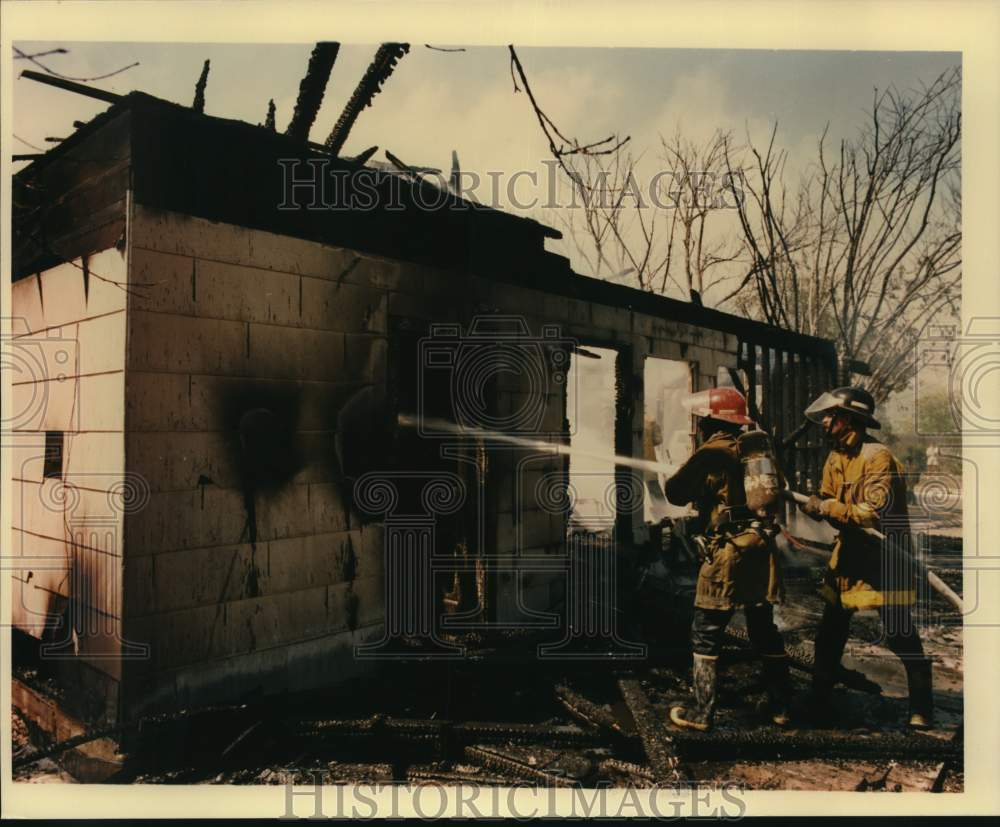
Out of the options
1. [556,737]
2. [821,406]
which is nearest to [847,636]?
[821,406]

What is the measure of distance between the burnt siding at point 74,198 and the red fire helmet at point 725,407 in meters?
3.72

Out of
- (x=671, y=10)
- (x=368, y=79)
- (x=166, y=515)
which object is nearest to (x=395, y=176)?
(x=368, y=79)

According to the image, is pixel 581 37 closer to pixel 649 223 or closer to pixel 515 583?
pixel 649 223

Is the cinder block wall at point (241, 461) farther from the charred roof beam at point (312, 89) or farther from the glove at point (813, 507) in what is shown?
the glove at point (813, 507)

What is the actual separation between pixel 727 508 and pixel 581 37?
315 cm

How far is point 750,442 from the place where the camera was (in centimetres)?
365

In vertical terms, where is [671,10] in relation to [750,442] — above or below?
above

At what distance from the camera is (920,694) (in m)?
3.49

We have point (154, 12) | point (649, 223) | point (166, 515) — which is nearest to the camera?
point (166, 515)

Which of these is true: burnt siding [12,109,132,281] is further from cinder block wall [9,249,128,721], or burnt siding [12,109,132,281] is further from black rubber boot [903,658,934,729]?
black rubber boot [903,658,934,729]

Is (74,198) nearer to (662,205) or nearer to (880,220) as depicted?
(662,205)

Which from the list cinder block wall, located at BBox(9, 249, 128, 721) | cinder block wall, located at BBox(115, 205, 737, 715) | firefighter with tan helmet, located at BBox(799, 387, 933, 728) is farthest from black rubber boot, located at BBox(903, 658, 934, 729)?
cinder block wall, located at BBox(9, 249, 128, 721)

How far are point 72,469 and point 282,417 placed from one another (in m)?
1.29

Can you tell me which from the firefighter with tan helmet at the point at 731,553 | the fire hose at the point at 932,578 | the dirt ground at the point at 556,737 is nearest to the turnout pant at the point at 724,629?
the firefighter with tan helmet at the point at 731,553
